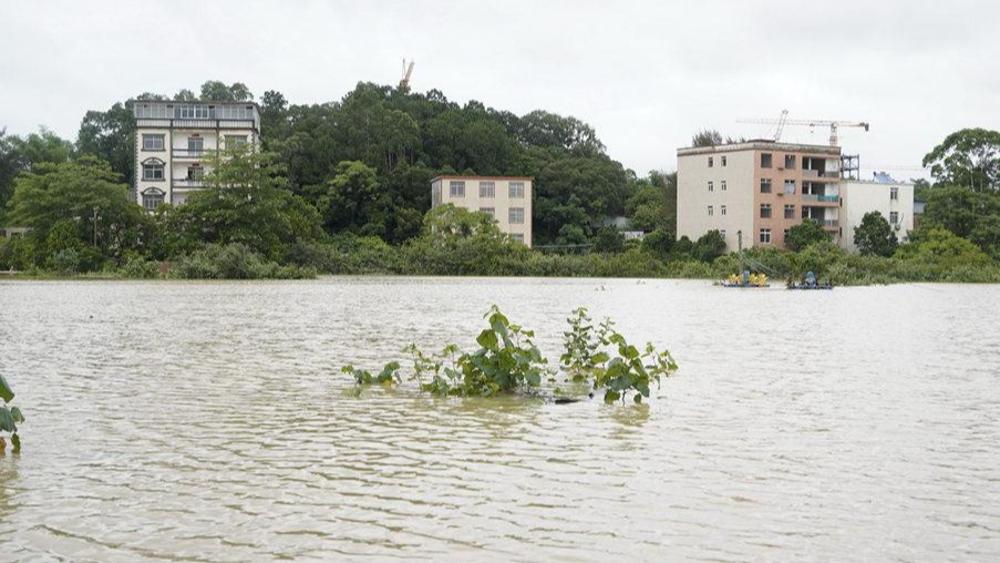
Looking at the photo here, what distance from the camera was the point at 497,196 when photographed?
8625cm

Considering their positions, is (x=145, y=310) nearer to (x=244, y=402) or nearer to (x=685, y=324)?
(x=685, y=324)

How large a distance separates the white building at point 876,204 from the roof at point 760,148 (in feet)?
10.9

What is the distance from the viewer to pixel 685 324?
23312 millimetres

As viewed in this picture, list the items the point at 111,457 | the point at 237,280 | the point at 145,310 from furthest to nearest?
the point at 237,280 < the point at 145,310 < the point at 111,457

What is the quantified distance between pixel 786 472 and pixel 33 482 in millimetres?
5383

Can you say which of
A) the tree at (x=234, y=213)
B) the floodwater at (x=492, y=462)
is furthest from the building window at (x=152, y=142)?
the floodwater at (x=492, y=462)

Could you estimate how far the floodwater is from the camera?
5.84 m

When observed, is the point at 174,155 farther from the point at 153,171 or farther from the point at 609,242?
the point at 609,242

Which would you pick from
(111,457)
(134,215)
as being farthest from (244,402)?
(134,215)

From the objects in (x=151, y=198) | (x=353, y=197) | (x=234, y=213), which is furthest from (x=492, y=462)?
(x=151, y=198)

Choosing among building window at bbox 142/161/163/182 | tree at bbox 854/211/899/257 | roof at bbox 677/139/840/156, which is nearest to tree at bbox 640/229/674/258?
roof at bbox 677/139/840/156

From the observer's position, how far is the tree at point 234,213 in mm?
57391

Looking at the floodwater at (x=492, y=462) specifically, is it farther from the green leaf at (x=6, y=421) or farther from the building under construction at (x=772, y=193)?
the building under construction at (x=772, y=193)

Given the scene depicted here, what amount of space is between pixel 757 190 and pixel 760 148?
351 centimetres
